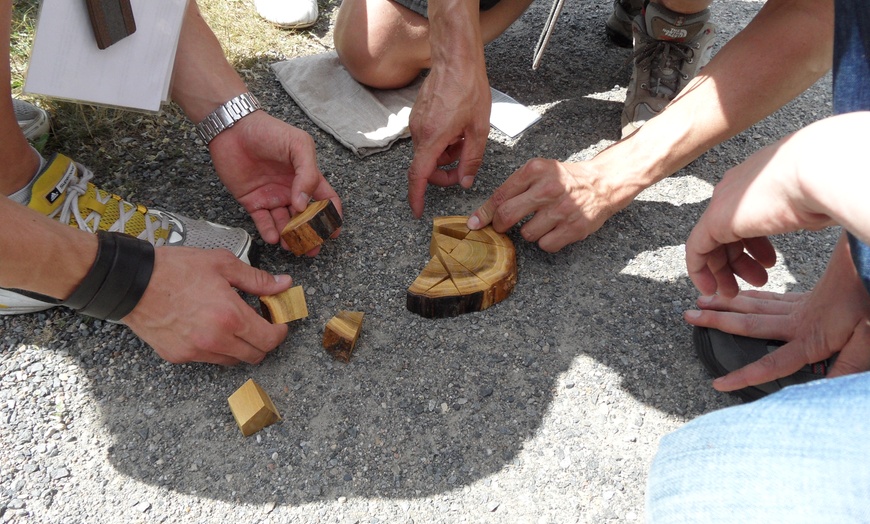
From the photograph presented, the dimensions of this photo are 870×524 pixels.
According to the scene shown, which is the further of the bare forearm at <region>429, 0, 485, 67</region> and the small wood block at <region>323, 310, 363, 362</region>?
the bare forearm at <region>429, 0, 485, 67</region>

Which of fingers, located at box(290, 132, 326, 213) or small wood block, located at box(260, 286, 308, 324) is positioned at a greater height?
fingers, located at box(290, 132, 326, 213)

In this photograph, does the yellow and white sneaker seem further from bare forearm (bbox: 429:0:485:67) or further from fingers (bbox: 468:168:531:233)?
bare forearm (bbox: 429:0:485:67)

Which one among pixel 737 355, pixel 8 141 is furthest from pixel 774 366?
pixel 8 141

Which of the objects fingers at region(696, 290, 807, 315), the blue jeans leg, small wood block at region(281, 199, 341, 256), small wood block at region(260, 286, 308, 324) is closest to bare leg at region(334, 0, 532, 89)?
small wood block at region(281, 199, 341, 256)

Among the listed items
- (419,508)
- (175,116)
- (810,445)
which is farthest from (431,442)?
(175,116)

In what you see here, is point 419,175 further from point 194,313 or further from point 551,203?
point 194,313

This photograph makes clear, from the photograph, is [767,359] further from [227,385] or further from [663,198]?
[227,385]

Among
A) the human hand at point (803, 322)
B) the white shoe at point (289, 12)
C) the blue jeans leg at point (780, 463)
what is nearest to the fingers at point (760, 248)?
the human hand at point (803, 322)
